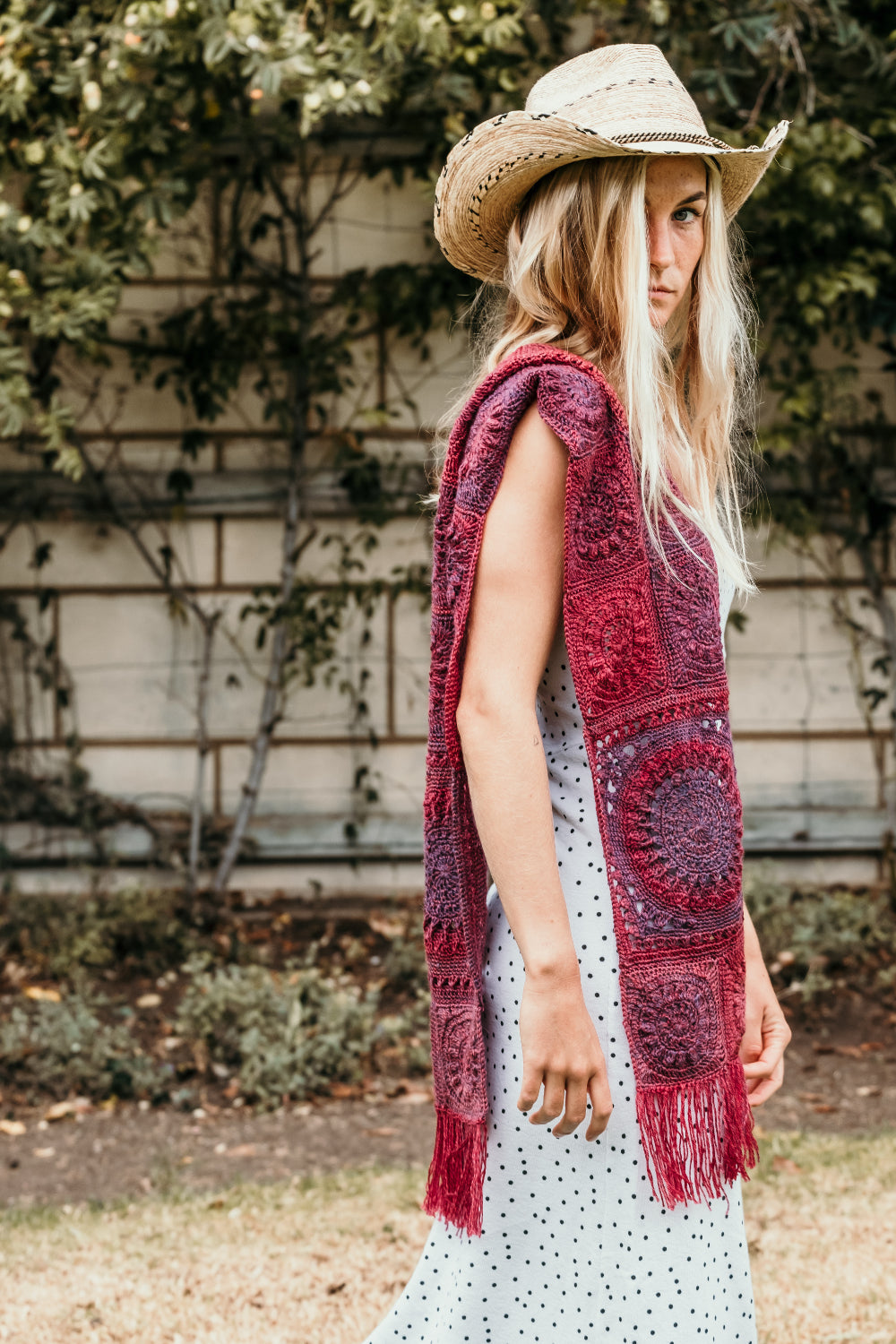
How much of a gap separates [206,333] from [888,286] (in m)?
2.75

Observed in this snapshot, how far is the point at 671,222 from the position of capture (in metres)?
1.55

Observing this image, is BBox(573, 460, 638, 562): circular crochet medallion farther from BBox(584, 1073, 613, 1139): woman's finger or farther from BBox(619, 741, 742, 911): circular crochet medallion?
BBox(584, 1073, 613, 1139): woman's finger

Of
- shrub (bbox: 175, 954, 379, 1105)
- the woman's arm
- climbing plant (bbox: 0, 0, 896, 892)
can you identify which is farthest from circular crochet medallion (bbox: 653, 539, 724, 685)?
shrub (bbox: 175, 954, 379, 1105)

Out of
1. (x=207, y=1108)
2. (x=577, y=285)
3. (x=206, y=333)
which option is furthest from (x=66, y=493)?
(x=577, y=285)

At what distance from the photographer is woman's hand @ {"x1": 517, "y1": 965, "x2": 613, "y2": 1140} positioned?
132cm

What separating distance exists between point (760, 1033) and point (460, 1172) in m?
0.44

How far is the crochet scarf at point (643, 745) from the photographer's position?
54.4 inches

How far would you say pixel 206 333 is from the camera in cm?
527

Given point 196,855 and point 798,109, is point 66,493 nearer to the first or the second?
point 196,855

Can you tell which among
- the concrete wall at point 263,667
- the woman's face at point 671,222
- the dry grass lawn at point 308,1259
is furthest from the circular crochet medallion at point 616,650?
the concrete wall at point 263,667

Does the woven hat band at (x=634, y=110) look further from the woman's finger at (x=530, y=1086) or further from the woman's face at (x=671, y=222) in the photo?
the woman's finger at (x=530, y=1086)

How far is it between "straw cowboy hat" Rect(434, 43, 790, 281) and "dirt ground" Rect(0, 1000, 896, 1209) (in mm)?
2747

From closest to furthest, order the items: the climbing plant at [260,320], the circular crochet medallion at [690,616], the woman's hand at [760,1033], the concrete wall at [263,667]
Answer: the circular crochet medallion at [690,616] < the woman's hand at [760,1033] < the climbing plant at [260,320] < the concrete wall at [263,667]

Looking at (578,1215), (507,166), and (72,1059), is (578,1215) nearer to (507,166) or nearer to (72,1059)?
(507,166)
